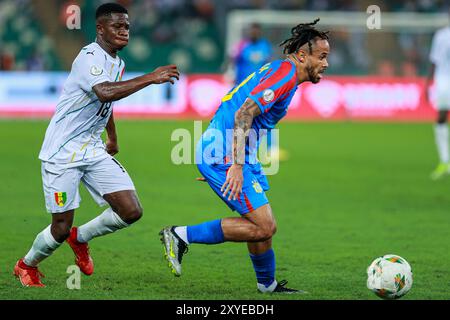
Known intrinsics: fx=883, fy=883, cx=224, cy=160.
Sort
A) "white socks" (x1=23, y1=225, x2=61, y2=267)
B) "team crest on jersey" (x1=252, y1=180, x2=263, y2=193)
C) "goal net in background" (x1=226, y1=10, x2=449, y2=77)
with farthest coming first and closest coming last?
"goal net in background" (x1=226, y1=10, x2=449, y2=77), "white socks" (x1=23, y1=225, x2=61, y2=267), "team crest on jersey" (x1=252, y1=180, x2=263, y2=193)

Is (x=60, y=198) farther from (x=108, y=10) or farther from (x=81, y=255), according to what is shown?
A: (x=108, y=10)

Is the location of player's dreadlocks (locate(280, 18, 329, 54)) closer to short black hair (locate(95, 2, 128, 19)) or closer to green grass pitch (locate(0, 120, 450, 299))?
short black hair (locate(95, 2, 128, 19))

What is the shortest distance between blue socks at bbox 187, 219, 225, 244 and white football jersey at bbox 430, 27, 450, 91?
9.75m

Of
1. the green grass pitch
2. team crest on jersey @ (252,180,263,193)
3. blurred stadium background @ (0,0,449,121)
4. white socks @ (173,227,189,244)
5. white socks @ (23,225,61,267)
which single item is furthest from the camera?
blurred stadium background @ (0,0,449,121)

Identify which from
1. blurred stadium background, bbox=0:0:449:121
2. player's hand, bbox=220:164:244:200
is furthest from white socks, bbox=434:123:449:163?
player's hand, bbox=220:164:244:200

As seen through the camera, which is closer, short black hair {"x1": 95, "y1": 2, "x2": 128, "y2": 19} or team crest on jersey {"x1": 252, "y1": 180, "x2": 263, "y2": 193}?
team crest on jersey {"x1": 252, "y1": 180, "x2": 263, "y2": 193}

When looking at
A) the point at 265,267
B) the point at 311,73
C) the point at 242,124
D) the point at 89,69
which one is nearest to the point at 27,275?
the point at 89,69

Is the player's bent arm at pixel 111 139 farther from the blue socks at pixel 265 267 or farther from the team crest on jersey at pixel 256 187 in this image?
the blue socks at pixel 265 267

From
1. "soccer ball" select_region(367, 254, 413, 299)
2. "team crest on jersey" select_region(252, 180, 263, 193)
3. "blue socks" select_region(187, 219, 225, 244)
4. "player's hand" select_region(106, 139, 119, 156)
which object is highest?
"player's hand" select_region(106, 139, 119, 156)

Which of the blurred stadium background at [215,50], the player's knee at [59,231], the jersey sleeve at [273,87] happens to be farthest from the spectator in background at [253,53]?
the jersey sleeve at [273,87]

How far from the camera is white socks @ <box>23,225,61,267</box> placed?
698 cm

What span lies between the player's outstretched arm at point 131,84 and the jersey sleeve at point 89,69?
0.26ft

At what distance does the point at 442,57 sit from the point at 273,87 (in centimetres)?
1002

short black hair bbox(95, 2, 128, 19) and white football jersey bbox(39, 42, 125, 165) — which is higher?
short black hair bbox(95, 2, 128, 19)
